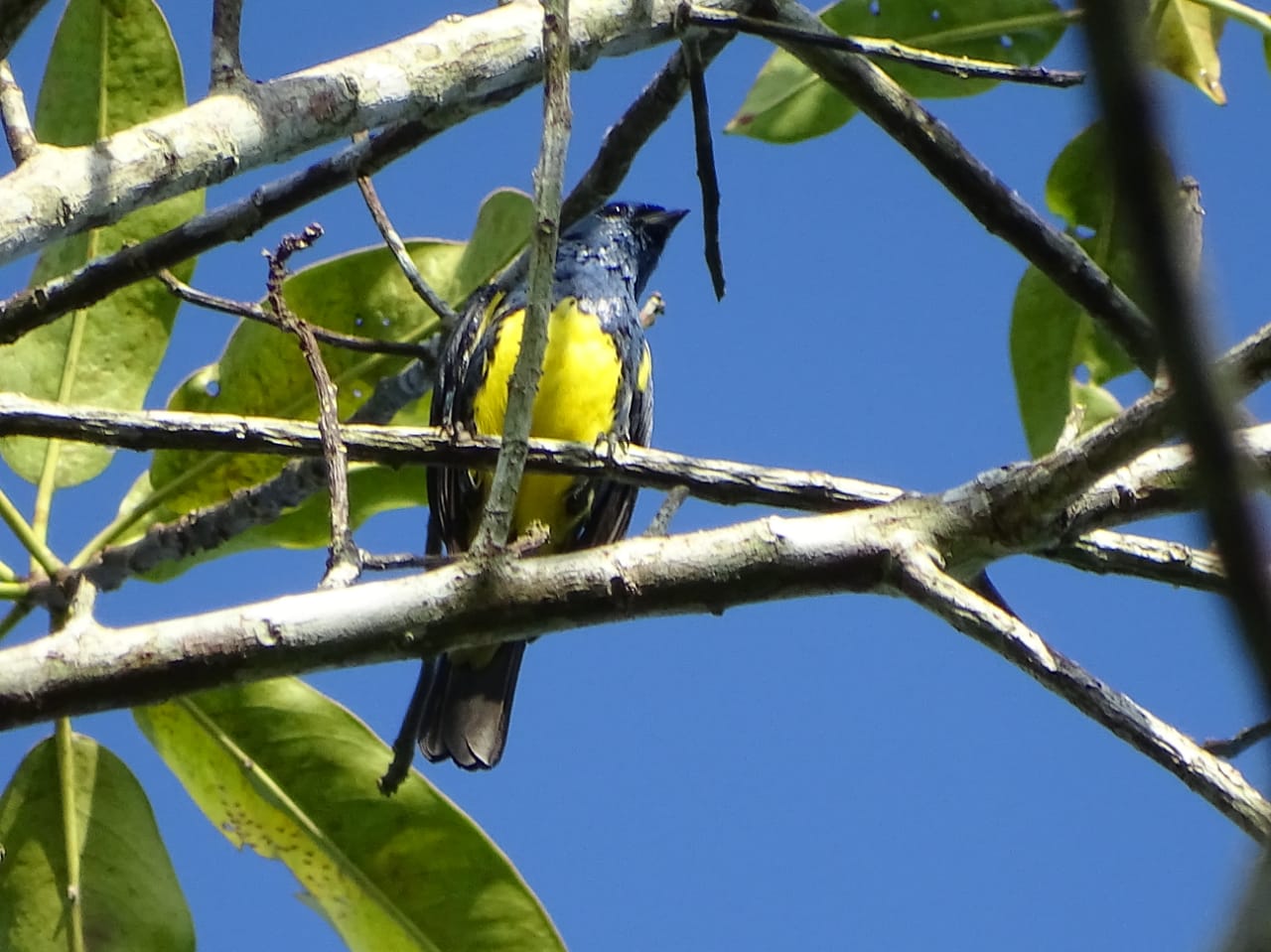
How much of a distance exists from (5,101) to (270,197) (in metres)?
0.49

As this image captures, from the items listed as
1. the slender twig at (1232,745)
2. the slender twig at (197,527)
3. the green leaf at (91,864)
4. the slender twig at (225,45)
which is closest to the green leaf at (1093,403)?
the slender twig at (197,527)

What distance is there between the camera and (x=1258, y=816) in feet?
5.30

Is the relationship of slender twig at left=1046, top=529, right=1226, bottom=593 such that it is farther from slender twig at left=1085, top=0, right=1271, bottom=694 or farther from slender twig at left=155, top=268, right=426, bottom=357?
slender twig at left=1085, top=0, right=1271, bottom=694

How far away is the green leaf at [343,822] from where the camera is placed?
304 cm

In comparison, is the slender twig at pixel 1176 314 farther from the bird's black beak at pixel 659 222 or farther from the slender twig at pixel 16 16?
the bird's black beak at pixel 659 222

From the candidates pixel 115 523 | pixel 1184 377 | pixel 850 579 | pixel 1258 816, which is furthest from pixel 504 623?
pixel 115 523

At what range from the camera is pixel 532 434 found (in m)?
3.97

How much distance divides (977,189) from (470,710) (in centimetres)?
199

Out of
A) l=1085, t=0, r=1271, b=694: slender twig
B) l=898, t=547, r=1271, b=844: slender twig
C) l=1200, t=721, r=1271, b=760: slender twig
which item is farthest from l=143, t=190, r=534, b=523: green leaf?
Answer: l=1085, t=0, r=1271, b=694: slender twig

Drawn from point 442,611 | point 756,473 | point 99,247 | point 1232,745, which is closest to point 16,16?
point 442,611

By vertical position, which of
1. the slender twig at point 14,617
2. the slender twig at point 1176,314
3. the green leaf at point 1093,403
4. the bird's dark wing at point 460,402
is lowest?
the slender twig at point 1176,314

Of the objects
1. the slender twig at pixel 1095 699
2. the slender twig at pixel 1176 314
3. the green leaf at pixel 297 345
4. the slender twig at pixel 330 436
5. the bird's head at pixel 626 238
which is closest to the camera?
the slender twig at pixel 1176 314

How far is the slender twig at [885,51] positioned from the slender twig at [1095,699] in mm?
847

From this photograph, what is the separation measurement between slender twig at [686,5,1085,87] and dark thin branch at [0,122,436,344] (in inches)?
21.3
